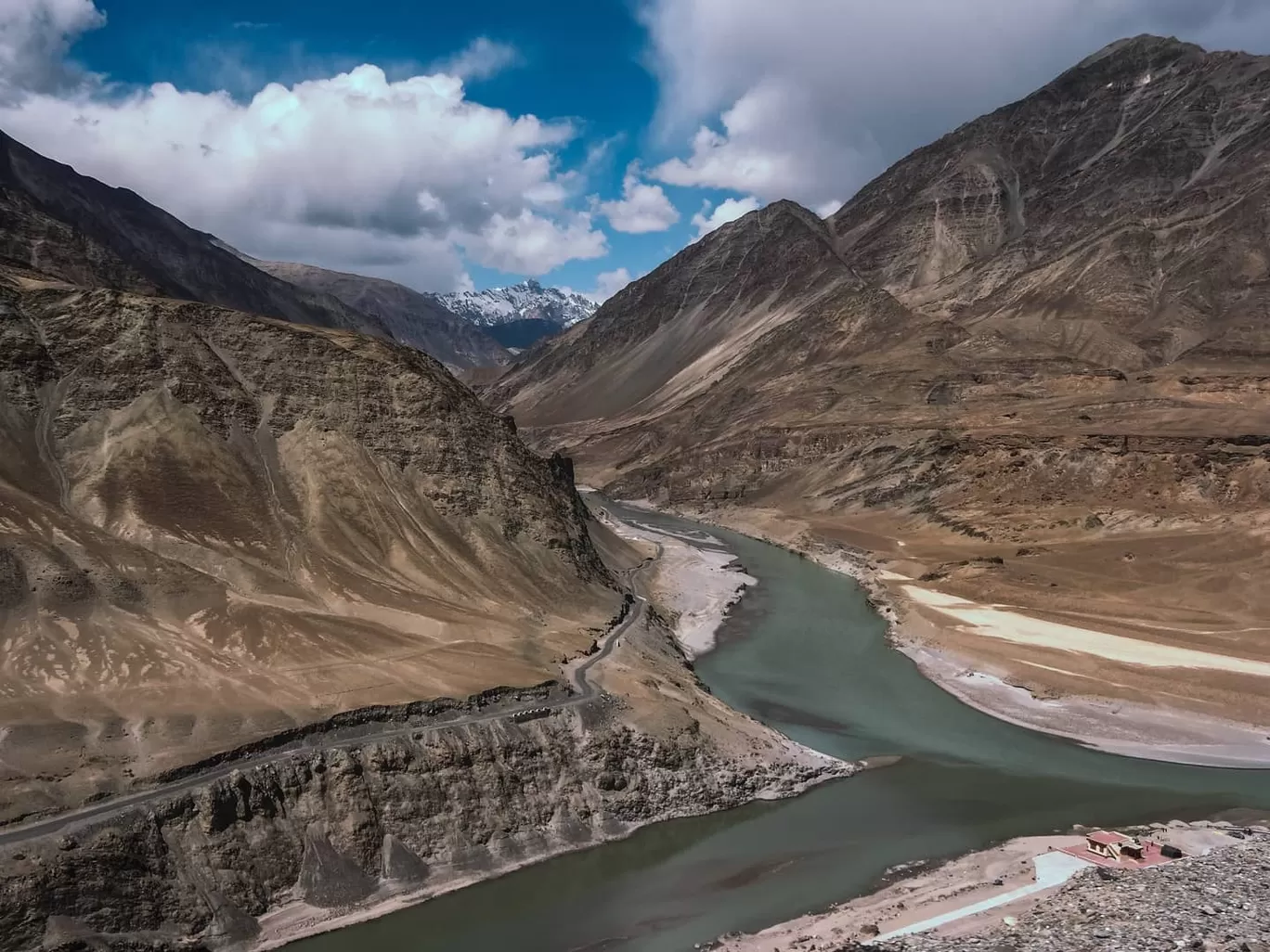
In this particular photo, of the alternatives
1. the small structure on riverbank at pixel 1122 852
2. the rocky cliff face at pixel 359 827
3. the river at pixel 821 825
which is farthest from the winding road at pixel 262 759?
the small structure on riverbank at pixel 1122 852

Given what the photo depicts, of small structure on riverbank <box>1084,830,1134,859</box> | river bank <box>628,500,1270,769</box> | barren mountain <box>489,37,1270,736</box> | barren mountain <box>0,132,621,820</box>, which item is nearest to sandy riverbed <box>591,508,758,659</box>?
barren mountain <box>0,132,621,820</box>

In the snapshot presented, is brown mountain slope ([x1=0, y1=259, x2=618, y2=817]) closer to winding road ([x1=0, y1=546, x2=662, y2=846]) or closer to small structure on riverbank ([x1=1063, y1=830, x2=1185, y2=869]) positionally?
winding road ([x1=0, y1=546, x2=662, y2=846])

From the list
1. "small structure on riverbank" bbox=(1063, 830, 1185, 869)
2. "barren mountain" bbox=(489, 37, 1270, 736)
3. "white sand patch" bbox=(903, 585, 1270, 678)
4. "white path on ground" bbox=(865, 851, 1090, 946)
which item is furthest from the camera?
"barren mountain" bbox=(489, 37, 1270, 736)

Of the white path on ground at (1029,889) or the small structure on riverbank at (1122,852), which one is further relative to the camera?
the small structure on riverbank at (1122,852)

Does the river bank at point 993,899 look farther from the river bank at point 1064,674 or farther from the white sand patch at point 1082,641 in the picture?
the white sand patch at point 1082,641

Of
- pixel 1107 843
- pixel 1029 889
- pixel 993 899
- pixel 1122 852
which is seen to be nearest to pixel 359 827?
pixel 993 899

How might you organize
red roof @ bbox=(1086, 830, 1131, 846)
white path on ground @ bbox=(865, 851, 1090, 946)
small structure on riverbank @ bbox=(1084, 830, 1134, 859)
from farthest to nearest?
1. red roof @ bbox=(1086, 830, 1131, 846)
2. small structure on riverbank @ bbox=(1084, 830, 1134, 859)
3. white path on ground @ bbox=(865, 851, 1090, 946)

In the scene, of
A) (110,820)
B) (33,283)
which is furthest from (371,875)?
(33,283)
